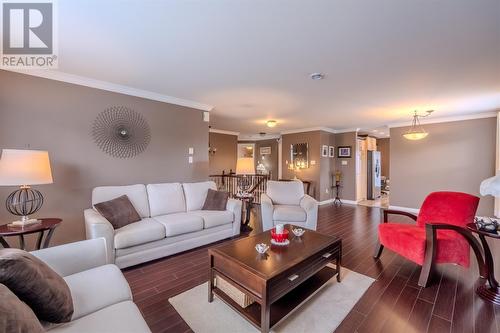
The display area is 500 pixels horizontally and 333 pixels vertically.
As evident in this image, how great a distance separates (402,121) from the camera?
5.79 meters

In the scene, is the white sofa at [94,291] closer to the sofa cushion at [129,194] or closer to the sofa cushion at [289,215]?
the sofa cushion at [129,194]

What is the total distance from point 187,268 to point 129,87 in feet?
9.21

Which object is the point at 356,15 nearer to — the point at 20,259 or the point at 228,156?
→ the point at 20,259

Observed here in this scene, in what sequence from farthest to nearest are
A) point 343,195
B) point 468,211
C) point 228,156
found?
point 228,156 < point 343,195 < point 468,211

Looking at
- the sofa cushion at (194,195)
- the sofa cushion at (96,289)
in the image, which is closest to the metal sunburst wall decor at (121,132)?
the sofa cushion at (194,195)

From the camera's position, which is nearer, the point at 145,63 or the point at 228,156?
the point at 145,63

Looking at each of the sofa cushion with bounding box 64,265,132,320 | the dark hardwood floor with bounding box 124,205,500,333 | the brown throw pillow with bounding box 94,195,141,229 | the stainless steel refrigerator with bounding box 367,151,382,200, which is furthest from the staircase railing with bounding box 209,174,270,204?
the sofa cushion with bounding box 64,265,132,320

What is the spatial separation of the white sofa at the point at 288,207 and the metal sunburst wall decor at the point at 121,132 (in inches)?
91.6

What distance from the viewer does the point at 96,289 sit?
1.43m

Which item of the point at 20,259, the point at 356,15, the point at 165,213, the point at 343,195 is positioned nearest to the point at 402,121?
the point at 343,195

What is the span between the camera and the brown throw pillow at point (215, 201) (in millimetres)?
3627

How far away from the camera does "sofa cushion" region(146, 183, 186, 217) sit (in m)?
3.29

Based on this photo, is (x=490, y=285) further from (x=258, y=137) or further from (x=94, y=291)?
(x=258, y=137)

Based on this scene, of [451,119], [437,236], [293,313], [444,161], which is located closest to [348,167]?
[444,161]
